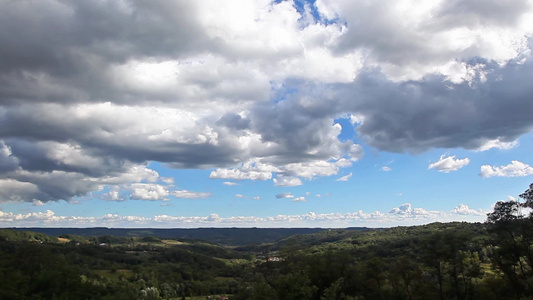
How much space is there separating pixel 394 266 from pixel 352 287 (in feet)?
38.9

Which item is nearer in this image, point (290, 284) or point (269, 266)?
point (290, 284)

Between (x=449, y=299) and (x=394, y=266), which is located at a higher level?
(x=394, y=266)

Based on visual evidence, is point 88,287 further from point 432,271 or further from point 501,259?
point 501,259

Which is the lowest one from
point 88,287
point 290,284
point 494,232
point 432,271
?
point 88,287

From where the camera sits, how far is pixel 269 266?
80.4m

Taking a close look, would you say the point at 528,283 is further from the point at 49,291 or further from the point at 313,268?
the point at 49,291

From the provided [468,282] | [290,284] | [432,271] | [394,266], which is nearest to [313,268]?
[394,266]

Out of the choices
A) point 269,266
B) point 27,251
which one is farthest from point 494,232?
point 27,251

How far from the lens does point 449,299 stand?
75.0 metres

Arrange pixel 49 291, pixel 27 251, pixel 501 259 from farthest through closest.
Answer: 1. pixel 27 251
2. pixel 49 291
3. pixel 501 259

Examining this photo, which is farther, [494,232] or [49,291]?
[49,291]

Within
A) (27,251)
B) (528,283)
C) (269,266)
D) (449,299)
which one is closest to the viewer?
(528,283)

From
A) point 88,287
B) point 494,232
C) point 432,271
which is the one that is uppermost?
point 494,232

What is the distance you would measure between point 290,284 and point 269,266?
141 ft
